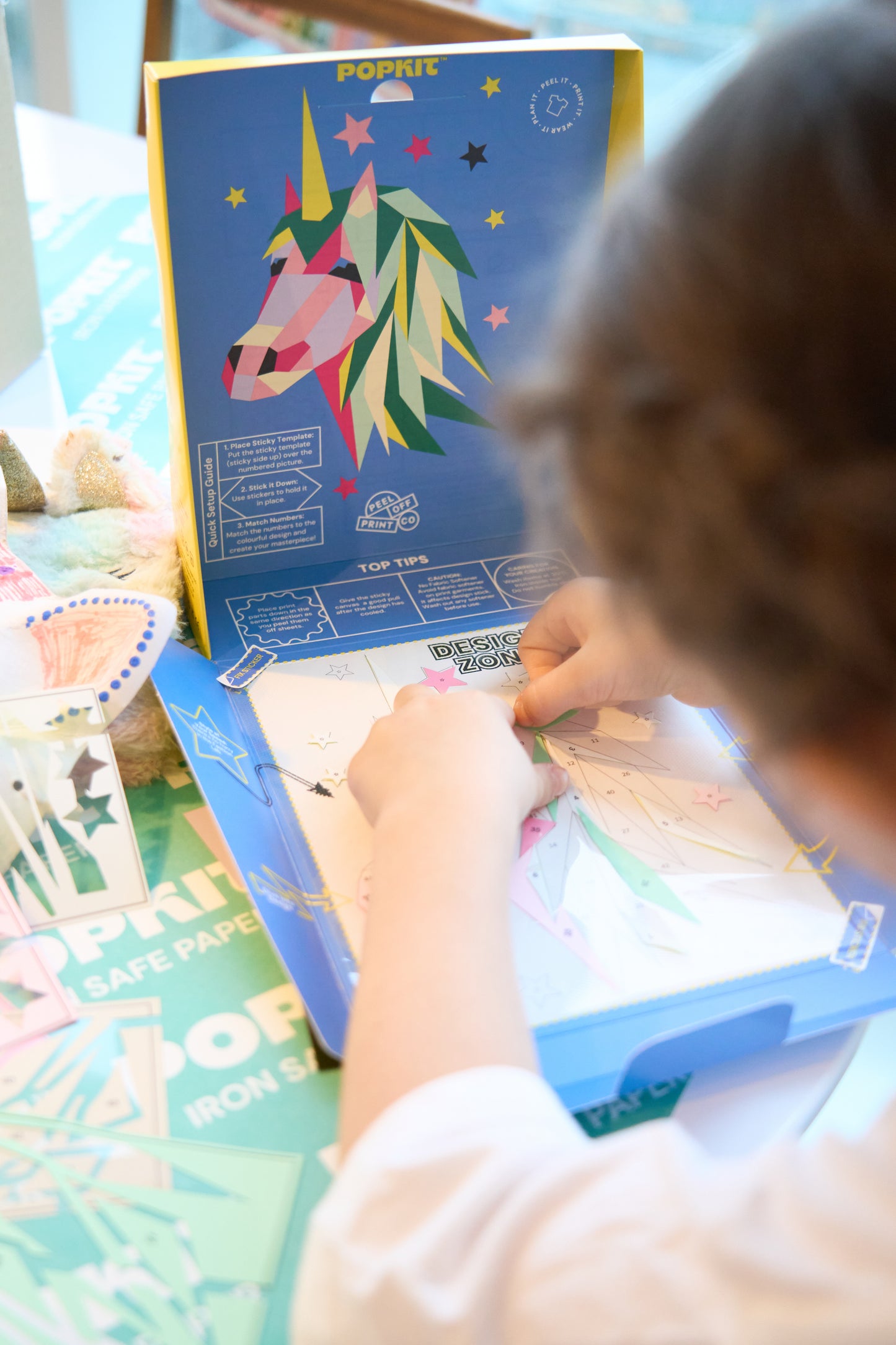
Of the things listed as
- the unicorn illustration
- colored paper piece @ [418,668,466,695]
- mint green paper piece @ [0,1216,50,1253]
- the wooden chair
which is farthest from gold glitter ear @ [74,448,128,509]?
the wooden chair

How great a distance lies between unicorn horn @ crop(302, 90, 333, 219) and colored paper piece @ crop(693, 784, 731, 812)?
385 millimetres

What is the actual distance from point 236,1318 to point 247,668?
0.36 metres

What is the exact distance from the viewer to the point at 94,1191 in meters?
0.40

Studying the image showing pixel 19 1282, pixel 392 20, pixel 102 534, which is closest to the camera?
pixel 19 1282

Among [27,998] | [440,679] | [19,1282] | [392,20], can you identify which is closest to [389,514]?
[440,679]

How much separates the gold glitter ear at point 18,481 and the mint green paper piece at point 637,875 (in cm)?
43

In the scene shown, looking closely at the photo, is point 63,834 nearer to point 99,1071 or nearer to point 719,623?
point 99,1071

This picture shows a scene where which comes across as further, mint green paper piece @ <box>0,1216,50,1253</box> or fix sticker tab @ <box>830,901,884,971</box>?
fix sticker tab @ <box>830,901,884,971</box>

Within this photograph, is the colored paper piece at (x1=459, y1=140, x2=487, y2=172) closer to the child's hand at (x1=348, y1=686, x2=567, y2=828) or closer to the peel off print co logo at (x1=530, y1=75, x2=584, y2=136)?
the peel off print co logo at (x1=530, y1=75, x2=584, y2=136)

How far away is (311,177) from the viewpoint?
58 centimetres

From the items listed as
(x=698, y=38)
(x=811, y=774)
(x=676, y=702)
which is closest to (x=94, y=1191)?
(x=811, y=774)

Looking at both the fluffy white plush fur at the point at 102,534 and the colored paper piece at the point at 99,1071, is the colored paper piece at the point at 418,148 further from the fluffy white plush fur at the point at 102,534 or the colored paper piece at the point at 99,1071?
the colored paper piece at the point at 99,1071

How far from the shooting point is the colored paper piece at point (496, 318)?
673 millimetres

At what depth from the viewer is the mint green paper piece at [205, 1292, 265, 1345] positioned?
0.36 metres
